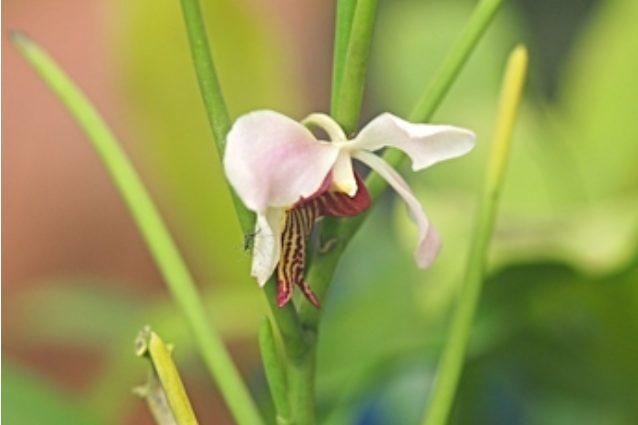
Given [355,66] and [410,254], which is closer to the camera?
[355,66]

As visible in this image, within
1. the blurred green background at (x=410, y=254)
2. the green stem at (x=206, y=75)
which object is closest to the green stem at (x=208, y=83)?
the green stem at (x=206, y=75)

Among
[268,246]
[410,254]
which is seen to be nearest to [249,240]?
[268,246]

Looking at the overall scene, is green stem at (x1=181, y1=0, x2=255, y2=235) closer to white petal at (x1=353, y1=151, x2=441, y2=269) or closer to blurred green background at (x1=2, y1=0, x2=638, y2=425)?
white petal at (x1=353, y1=151, x2=441, y2=269)

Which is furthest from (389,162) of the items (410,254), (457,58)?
(410,254)

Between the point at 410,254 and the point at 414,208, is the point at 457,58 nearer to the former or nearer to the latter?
the point at 414,208

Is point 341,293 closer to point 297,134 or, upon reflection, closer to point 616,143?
point 616,143

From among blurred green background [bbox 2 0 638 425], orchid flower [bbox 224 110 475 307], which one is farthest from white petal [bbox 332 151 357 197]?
blurred green background [bbox 2 0 638 425]

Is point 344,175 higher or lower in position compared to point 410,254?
lower

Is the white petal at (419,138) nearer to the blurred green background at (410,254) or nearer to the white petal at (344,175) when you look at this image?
the white petal at (344,175)
